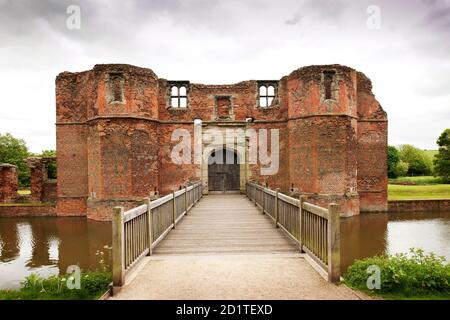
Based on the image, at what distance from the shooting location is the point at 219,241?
6699mm

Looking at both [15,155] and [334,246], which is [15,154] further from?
[334,246]

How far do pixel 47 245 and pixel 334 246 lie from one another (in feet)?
38.1

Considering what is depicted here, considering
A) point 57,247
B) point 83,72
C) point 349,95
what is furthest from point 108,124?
point 349,95

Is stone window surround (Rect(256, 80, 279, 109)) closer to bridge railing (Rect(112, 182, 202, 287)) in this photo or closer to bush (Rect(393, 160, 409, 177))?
bridge railing (Rect(112, 182, 202, 287))

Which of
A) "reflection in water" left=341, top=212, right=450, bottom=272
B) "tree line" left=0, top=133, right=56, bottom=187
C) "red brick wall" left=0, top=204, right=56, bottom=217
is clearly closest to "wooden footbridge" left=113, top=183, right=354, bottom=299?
"reflection in water" left=341, top=212, right=450, bottom=272

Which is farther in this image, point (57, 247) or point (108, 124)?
point (108, 124)

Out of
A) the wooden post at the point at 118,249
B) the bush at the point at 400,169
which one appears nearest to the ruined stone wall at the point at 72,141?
the wooden post at the point at 118,249

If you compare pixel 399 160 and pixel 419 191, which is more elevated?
pixel 399 160

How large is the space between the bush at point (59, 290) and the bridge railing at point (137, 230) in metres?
1.54

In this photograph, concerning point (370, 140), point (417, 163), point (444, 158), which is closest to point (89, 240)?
point (370, 140)

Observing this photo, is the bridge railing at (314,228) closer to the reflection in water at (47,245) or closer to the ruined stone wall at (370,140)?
the reflection in water at (47,245)

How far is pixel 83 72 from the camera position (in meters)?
18.6
